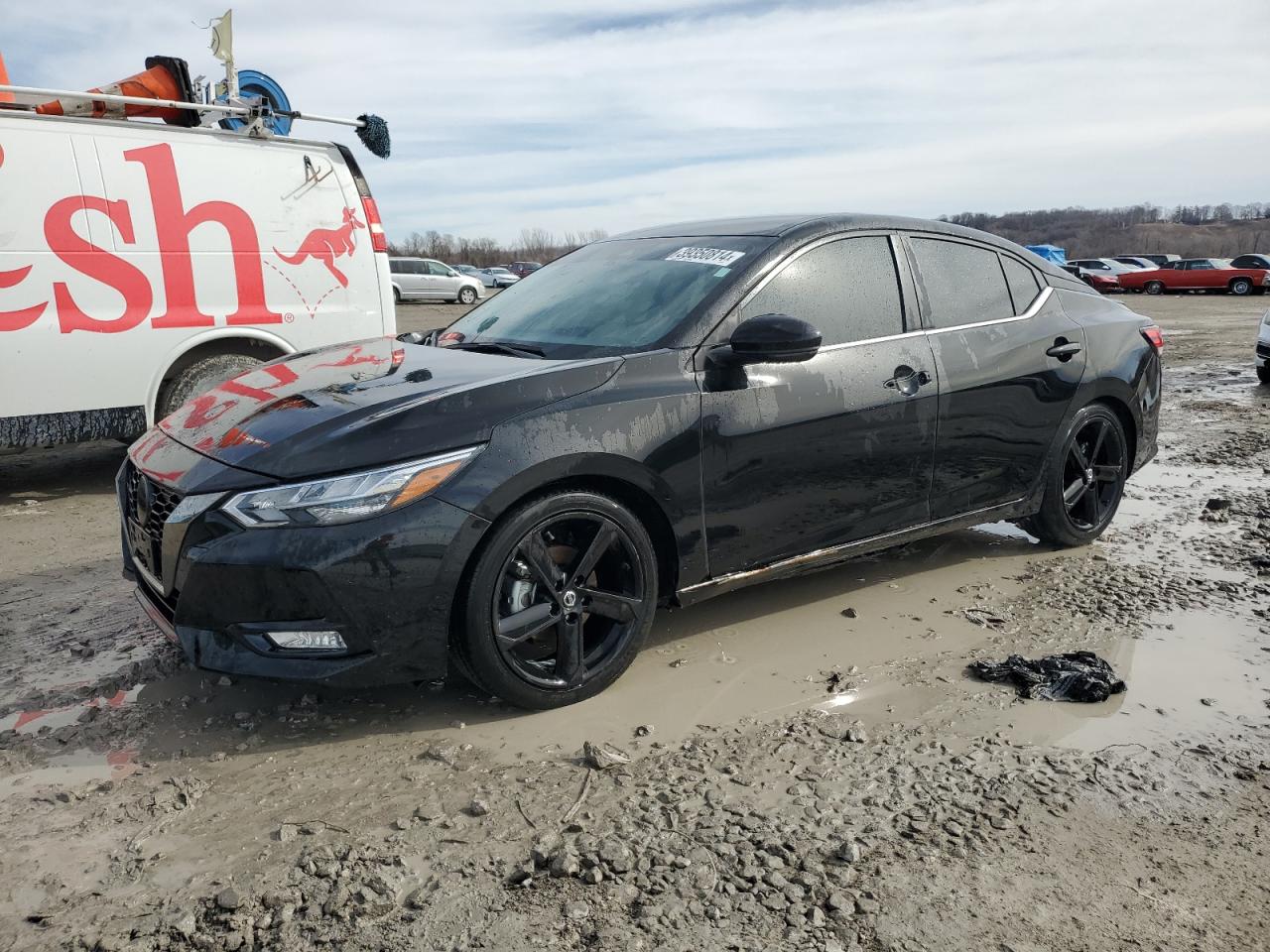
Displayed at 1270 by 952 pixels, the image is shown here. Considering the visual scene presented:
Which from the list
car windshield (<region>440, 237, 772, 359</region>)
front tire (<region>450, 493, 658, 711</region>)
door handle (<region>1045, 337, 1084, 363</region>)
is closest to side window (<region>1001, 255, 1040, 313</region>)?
door handle (<region>1045, 337, 1084, 363</region>)

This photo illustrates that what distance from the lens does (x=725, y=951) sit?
2256 mm

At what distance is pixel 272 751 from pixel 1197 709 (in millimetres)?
3077

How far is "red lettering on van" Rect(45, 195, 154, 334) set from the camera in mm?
5852

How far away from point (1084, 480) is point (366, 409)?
372 cm

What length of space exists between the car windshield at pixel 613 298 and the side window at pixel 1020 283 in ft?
4.91

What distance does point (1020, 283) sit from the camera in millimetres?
4941

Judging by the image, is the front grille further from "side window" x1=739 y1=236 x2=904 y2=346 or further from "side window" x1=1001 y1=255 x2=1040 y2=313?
"side window" x1=1001 y1=255 x2=1040 y2=313

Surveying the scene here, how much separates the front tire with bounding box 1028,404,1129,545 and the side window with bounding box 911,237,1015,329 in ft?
2.52

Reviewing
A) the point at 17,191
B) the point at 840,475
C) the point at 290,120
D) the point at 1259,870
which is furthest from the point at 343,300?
the point at 1259,870

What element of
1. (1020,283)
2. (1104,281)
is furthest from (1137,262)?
(1020,283)

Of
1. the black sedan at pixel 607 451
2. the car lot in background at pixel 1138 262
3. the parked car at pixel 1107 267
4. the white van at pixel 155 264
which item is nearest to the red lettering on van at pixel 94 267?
the white van at pixel 155 264

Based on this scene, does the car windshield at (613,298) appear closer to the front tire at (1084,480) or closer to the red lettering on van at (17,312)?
the front tire at (1084,480)

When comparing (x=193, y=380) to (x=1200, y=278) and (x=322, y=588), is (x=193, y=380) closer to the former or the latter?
(x=322, y=588)

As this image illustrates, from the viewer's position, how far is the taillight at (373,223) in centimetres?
711
